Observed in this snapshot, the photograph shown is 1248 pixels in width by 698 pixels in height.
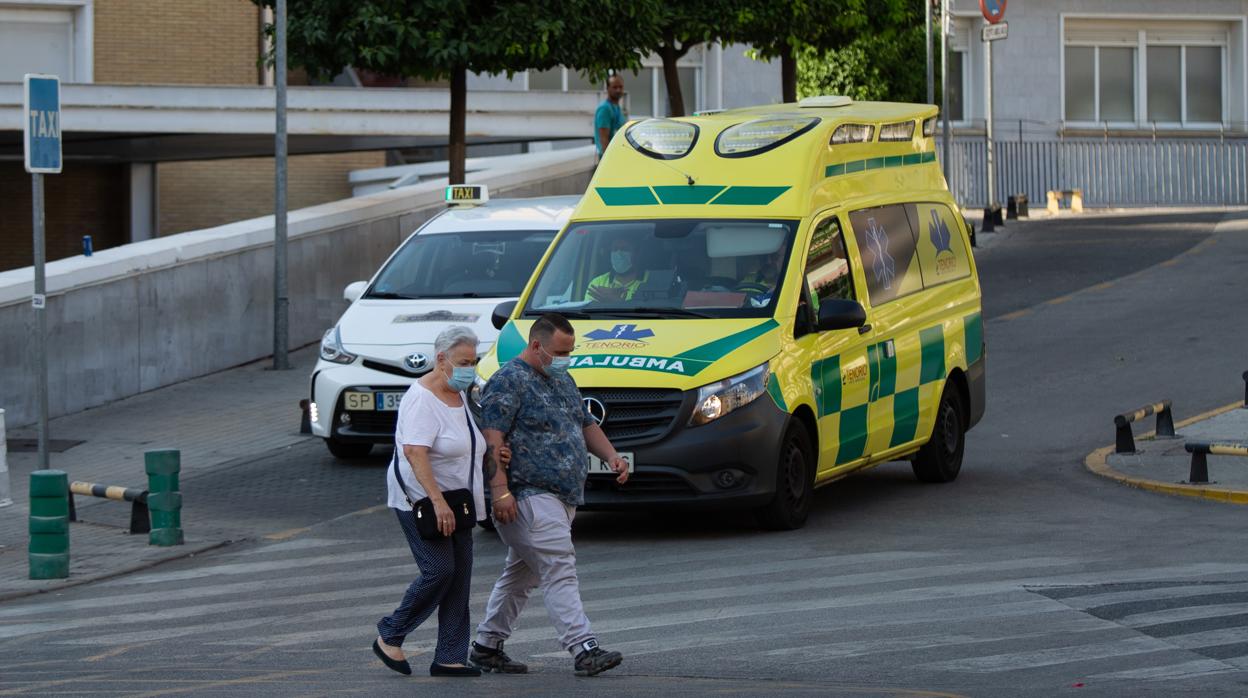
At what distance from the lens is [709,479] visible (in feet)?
37.8

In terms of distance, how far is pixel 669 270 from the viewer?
12430mm

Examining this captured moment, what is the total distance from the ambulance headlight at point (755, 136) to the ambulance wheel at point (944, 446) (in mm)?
2371

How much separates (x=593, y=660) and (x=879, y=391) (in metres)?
5.19

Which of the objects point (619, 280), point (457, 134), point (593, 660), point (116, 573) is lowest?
point (116, 573)

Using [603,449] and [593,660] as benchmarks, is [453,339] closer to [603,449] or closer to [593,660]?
[603,449]

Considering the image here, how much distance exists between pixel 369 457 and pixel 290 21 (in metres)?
7.92

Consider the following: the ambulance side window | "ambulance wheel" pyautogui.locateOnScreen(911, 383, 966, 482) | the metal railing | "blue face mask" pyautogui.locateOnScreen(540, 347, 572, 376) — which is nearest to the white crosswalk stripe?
"blue face mask" pyautogui.locateOnScreen(540, 347, 572, 376)

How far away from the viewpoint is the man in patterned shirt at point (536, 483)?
27.7 ft

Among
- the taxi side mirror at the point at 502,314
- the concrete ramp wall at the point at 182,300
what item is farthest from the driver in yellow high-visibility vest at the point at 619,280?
the concrete ramp wall at the point at 182,300

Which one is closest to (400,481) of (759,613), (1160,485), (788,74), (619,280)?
(759,613)

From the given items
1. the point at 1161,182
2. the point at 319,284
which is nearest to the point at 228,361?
the point at 319,284

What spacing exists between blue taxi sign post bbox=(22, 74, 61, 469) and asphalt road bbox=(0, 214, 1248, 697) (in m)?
1.73

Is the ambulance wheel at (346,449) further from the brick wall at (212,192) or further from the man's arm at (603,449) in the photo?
the brick wall at (212,192)

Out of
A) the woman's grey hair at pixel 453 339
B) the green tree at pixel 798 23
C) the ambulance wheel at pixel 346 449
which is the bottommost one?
the ambulance wheel at pixel 346 449
